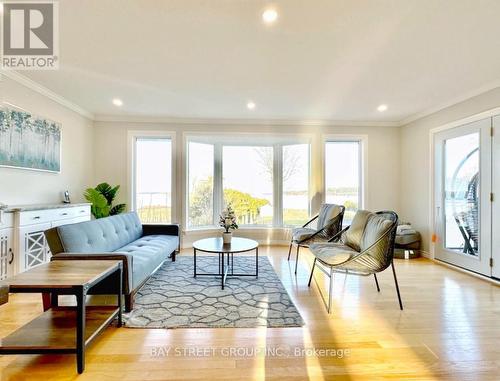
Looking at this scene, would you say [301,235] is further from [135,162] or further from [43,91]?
[43,91]

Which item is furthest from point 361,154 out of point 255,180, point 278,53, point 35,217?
point 35,217

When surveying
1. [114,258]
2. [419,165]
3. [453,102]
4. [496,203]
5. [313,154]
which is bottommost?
[114,258]

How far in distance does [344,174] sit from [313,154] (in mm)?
769

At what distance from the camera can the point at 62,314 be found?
2.00 m

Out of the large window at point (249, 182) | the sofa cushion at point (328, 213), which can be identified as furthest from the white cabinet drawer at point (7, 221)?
the sofa cushion at point (328, 213)

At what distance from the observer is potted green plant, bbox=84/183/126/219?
419cm

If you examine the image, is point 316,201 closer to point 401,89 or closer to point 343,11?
point 401,89

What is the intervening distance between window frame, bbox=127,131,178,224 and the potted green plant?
1.03 ft

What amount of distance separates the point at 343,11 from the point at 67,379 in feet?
10.1

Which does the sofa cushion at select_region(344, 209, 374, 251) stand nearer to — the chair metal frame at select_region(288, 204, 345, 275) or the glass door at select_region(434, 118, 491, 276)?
the chair metal frame at select_region(288, 204, 345, 275)

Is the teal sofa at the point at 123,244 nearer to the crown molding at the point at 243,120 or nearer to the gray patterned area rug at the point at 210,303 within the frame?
the gray patterned area rug at the point at 210,303

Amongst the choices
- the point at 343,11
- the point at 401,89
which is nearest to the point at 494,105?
the point at 401,89

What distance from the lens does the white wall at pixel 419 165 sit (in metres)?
4.06

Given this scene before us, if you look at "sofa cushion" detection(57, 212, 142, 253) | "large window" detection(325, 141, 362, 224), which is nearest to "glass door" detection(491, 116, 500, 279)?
"large window" detection(325, 141, 362, 224)
